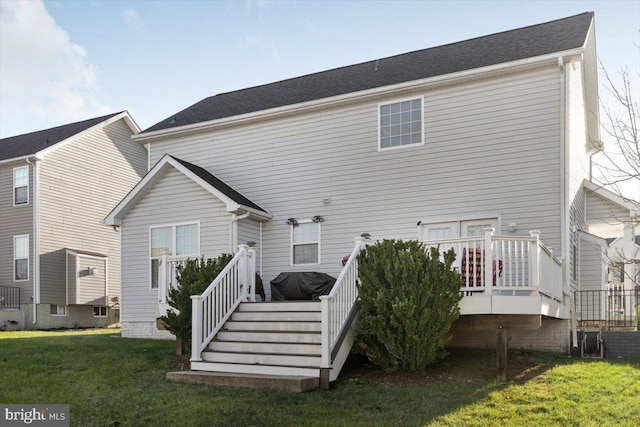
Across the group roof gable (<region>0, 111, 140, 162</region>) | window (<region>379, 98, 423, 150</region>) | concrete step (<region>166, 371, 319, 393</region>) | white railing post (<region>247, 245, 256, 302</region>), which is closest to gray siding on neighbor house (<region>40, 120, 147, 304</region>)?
roof gable (<region>0, 111, 140, 162</region>)

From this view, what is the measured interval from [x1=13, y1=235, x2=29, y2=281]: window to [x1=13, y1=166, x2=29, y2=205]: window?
134 cm

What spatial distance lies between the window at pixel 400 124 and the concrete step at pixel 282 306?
15.4 ft

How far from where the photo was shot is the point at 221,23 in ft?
48.8

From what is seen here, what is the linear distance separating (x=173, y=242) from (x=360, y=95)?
19.2 feet

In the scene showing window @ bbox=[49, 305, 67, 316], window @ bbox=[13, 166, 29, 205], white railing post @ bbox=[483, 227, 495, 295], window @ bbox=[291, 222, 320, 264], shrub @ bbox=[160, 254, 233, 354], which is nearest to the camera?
white railing post @ bbox=[483, 227, 495, 295]

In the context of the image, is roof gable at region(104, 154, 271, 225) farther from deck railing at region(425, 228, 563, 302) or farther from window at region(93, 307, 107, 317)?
window at region(93, 307, 107, 317)

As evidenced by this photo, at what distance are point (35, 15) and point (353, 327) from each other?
14539mm

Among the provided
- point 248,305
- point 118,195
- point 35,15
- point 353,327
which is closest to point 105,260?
point 118,195

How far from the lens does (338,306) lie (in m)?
9.30

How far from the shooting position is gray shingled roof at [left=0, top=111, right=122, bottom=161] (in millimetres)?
21641

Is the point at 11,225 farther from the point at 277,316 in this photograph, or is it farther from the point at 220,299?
the point at 277,316

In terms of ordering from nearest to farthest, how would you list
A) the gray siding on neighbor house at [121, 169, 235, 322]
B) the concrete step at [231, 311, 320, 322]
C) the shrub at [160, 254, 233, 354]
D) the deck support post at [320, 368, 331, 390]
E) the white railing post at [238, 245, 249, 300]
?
1. the deck support post at [320, 368, 331, 390]
2. the concrete step at [231, 311, 320, 322]
3. the shrub at [160, 254, 233, 354]
4. the white railing post at [238, 245, 249, 300]
5. the gray siding on neighbor house at [121, 169, 235, 322]

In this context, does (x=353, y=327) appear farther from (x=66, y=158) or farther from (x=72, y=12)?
(x=66, y=158)

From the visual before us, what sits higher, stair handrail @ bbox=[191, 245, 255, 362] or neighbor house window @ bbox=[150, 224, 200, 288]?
neighbor house window @ bbox=[150, 224, 200, 288]
